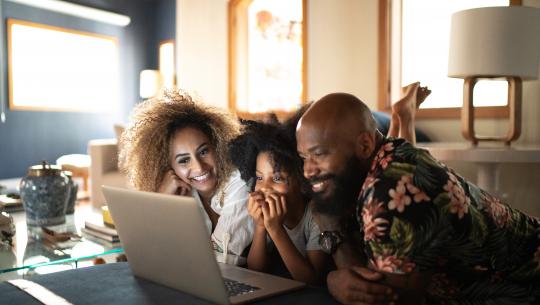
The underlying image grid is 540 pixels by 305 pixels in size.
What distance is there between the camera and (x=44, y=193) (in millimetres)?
2014

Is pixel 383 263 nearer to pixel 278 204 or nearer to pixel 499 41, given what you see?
pixel 278 204

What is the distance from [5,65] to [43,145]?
1075mm

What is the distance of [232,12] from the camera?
209 inches

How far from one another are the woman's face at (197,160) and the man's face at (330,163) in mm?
640

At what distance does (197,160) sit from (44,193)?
814 mm

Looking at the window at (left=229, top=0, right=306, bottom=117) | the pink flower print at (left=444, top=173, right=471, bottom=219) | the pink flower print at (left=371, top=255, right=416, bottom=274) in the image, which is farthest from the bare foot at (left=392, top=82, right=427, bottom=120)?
the window at (left=229, top=0, right=306, bottom=117)

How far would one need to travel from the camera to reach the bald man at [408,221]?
845 mm

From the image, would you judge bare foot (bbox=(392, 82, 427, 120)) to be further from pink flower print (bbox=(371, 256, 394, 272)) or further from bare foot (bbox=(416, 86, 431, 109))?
pink flower print (bbox=(371, 256, 394, 272))

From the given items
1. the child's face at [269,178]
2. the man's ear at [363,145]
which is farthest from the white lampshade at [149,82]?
the man's ear at [363,145]

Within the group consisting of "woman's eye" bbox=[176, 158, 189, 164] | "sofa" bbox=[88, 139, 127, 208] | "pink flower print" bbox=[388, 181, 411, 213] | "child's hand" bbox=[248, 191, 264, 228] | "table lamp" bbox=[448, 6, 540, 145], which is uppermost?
"table lamp" bbox=[448, 6, 540, 145]

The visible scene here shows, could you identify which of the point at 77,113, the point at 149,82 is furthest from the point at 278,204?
the point at 77,113

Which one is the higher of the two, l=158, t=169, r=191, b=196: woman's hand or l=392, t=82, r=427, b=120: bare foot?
l=392, t=82, r=427, b=120: bare foot

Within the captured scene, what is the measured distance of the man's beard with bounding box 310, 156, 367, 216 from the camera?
99 centimetres

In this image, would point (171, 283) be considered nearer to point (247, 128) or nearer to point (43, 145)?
point (247, 128)
